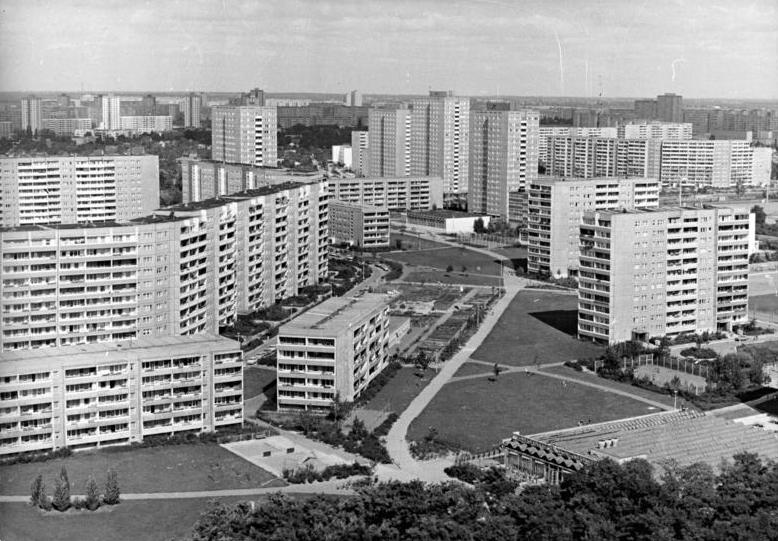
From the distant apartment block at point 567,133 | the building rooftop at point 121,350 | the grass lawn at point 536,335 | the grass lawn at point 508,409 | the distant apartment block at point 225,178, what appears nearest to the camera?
the building rooftop at point 121,350

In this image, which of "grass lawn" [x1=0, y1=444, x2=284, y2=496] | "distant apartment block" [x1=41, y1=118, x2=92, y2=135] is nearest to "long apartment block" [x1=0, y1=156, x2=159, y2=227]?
"distant apartment block" [x1=41, y1=118, x2=92, y2=135]

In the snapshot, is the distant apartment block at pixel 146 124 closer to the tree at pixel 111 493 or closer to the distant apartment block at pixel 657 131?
the distant apartment block at pixel 657 131

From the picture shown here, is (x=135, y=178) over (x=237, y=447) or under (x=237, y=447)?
over

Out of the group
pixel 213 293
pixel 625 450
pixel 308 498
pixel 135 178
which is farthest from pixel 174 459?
pixel 135 178

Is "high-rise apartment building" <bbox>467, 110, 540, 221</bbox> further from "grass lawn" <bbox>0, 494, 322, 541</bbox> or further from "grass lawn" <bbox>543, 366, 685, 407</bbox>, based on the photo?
"grass lawn" <bbox>0, 494, 322, 541</bbox>

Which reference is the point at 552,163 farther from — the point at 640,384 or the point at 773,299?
the point at 640,384

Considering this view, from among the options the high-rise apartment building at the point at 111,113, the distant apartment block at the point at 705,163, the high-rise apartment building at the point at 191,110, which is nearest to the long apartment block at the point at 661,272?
the high-rise apartment building at the point at 191,110

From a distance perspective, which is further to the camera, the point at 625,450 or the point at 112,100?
the point at 112,100

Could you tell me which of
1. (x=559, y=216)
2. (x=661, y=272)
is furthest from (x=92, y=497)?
(x=559, y=216)
